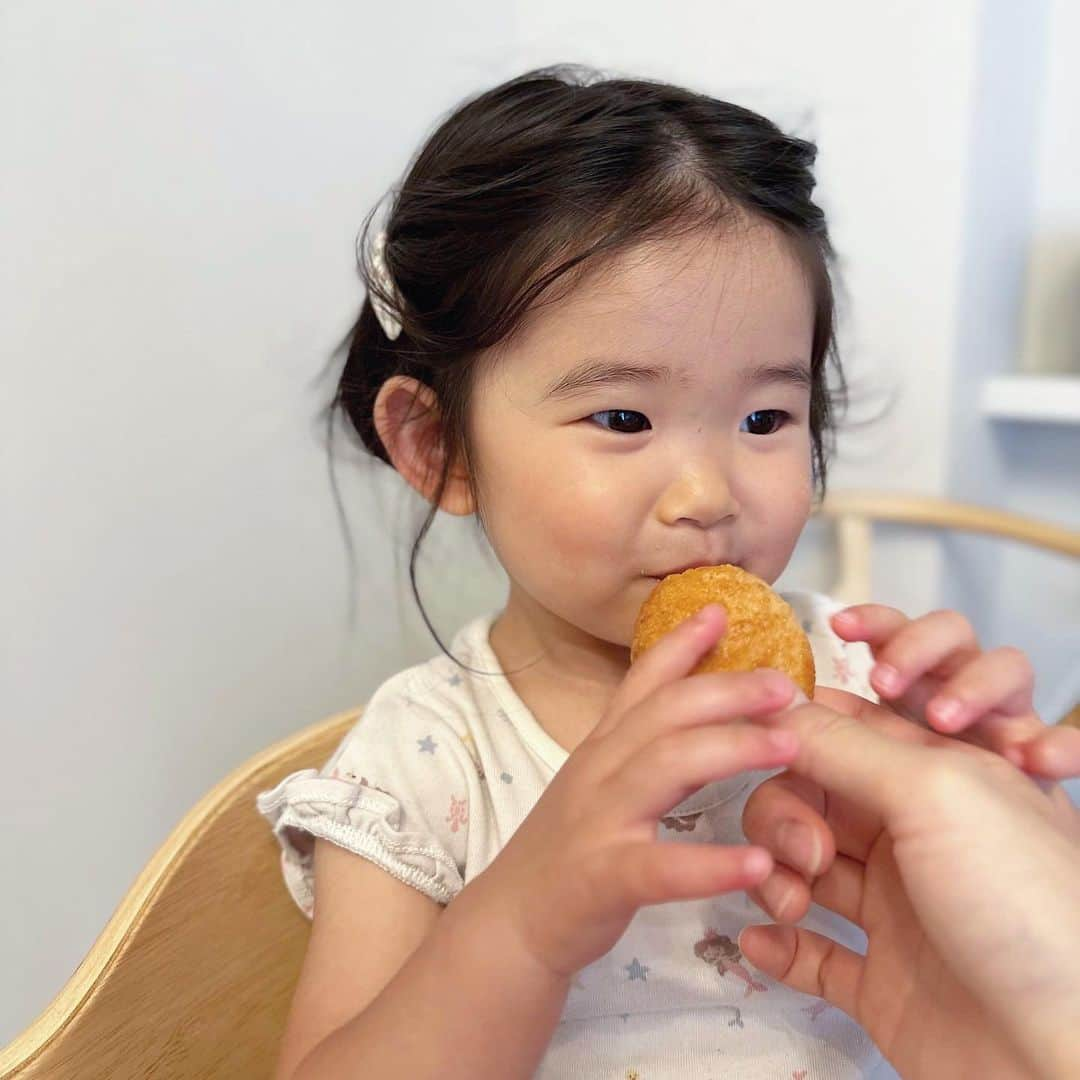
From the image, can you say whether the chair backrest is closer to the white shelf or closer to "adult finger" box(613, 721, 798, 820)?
"adult finger" box(613, 721, 798, 820)

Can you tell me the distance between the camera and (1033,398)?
1.40 m

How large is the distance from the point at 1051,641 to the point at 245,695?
3.73 ft

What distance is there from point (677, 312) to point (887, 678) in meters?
0.24

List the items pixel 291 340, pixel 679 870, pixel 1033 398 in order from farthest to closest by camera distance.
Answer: pixel 1033 398, pixel 291 340, pixel 679 870

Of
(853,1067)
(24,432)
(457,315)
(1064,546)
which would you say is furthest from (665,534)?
(1064,546)

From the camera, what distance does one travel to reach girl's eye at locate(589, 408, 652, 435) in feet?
2.22

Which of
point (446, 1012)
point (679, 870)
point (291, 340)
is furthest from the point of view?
point (291, 340)

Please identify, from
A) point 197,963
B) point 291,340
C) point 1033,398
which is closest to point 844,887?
point 197,963

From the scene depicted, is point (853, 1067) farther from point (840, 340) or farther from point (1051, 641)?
point (1051, 641)

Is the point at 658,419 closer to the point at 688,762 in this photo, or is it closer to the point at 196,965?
the point at 688,762

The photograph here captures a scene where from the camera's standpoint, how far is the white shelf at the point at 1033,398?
1357 millimetres

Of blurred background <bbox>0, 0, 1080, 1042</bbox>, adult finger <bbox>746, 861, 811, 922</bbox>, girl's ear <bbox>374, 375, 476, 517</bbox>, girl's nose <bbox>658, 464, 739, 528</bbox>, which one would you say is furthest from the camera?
blurred background <bbox>0, 0, 1080, 1042</bbox>

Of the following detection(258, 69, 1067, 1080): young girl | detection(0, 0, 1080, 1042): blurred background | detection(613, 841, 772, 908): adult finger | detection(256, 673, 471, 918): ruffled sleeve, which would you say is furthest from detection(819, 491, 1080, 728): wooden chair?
detection(613, 841, 772, 908): adult finger

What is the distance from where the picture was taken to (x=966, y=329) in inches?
55.0
